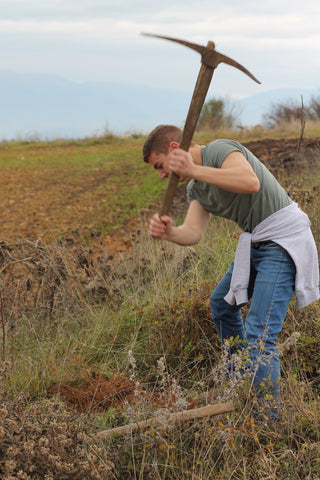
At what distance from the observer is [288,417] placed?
2506 millimetres

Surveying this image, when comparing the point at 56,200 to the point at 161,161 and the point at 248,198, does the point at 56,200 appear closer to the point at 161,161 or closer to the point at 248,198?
the point at 161,161

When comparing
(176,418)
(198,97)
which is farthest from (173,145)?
(176,418)

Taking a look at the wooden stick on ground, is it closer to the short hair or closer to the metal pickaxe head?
the short hair

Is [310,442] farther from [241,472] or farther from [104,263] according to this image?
[104,263]

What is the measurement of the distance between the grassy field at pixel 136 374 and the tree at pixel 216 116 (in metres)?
11.3

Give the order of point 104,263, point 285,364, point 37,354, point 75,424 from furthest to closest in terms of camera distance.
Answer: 1. point 104,263
2. point 37,354
3. point 285,364
4. point 75,424

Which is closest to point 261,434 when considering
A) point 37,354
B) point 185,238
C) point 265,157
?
point 185,238

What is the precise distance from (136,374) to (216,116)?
53.2 feet

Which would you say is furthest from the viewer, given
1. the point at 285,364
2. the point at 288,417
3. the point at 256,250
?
the point at 285,364

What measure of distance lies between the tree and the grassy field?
11.3m

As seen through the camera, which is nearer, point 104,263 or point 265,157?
point 104,263

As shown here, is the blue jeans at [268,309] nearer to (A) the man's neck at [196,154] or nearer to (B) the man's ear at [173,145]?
(A) the man's neck at [196,154]

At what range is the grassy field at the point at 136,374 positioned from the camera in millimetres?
2262

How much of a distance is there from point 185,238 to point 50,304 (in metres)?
1.94
